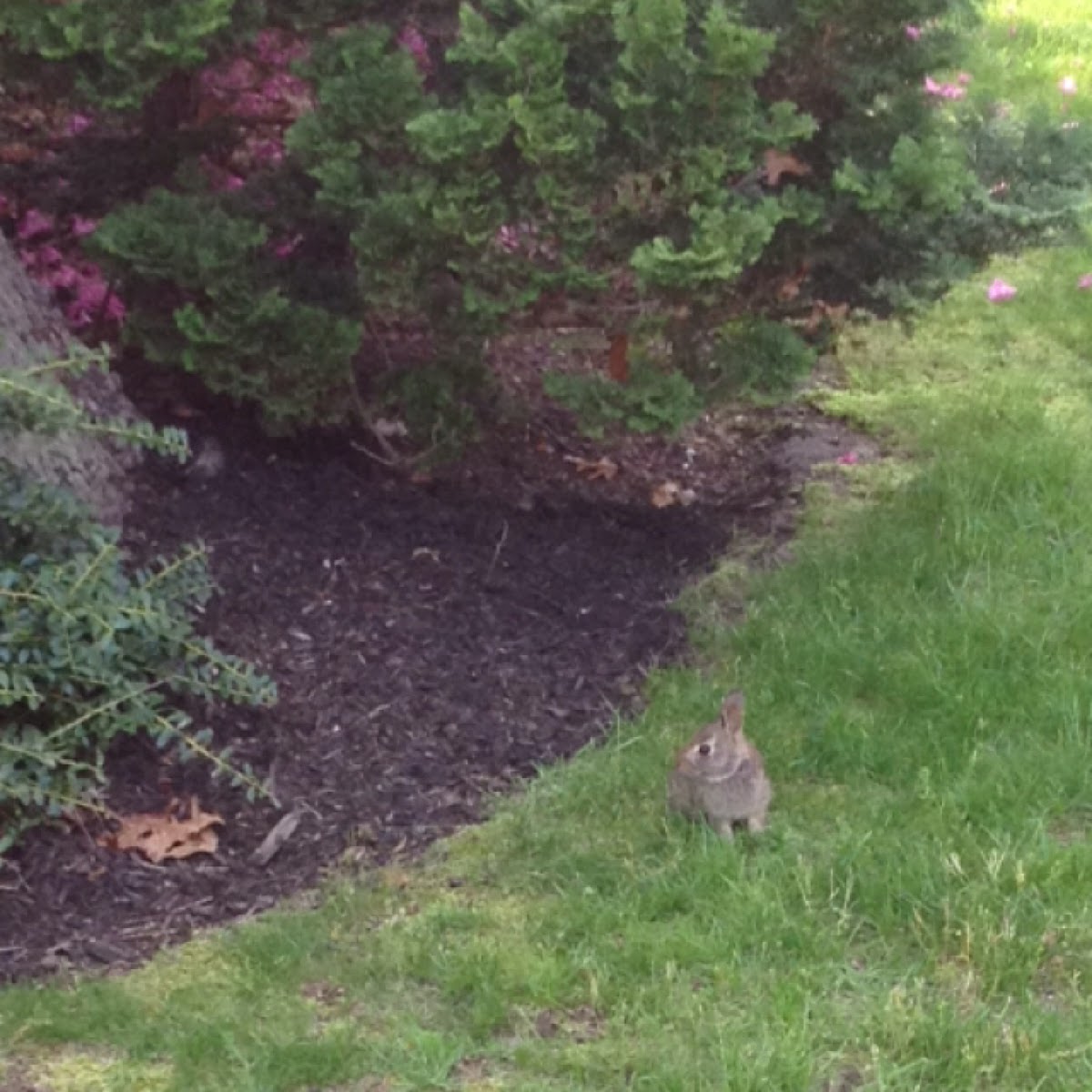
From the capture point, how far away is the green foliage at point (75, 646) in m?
3.51

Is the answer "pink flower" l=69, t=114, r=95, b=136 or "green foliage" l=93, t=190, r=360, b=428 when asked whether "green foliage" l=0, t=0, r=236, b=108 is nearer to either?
"green foliage" l=93, t=190, r=360, b=428

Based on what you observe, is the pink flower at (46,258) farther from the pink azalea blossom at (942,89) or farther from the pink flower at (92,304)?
the pink azalea blossom at (942,89)

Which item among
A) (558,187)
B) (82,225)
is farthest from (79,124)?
(558,187)

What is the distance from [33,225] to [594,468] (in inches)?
79.3

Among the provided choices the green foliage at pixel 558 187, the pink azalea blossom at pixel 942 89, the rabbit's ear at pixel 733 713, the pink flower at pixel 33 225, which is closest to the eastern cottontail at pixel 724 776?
the rabbit's ear at pixel 733 713

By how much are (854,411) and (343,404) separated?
221 cm

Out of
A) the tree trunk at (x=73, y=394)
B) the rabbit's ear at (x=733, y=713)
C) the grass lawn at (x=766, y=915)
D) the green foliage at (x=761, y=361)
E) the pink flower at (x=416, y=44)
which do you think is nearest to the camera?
the grass lawn at (x=766, y=915)

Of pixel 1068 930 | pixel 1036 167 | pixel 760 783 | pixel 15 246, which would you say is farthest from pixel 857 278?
pixel 15 246

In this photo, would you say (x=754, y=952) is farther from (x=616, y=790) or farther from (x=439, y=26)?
(x=439, y=26)

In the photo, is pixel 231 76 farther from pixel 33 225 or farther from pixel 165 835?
pixel 165 835

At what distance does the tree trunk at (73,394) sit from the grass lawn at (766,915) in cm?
162

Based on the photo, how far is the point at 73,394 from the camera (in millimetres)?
4699

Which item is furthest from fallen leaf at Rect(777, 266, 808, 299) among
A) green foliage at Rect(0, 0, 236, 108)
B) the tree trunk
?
the tree trunk

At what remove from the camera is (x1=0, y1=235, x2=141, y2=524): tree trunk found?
14.6 feet
